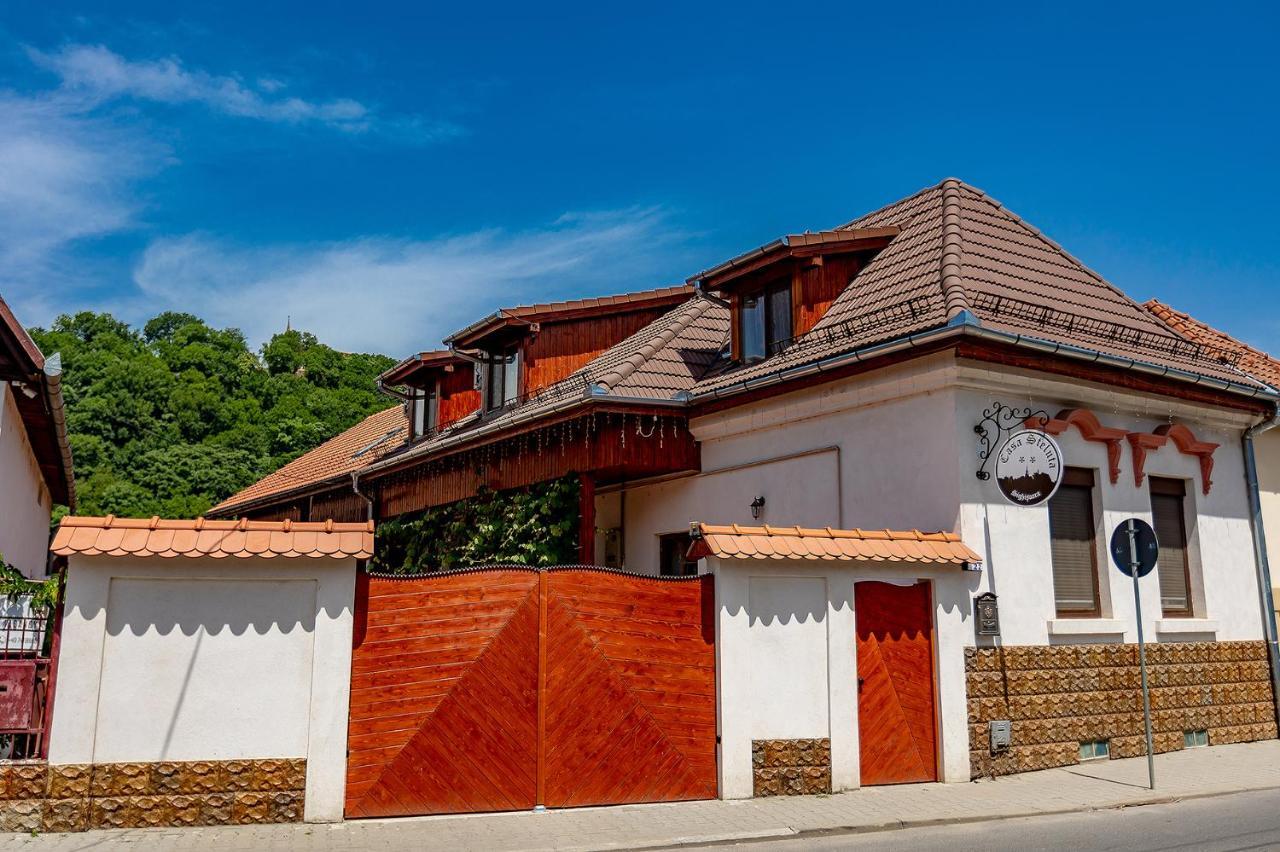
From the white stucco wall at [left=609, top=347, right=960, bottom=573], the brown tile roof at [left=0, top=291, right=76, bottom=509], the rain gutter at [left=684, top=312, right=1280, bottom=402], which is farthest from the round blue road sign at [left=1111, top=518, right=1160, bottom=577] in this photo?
the brown tile roof at [left=0, top=291, right=76, bottom=509]

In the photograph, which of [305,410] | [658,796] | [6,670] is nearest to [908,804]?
[658,796]

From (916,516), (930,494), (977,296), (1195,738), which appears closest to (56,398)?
(916,516)

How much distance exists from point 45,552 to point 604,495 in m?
16.4

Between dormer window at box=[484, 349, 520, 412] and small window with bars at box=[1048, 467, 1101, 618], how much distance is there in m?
9.13

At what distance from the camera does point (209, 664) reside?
336 inches

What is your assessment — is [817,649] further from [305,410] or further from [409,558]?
[305,410]

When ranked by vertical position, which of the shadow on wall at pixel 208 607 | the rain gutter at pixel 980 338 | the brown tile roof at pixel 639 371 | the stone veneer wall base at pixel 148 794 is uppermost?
the brown tile roof at pixel 639 371

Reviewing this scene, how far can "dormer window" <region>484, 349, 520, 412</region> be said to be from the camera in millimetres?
18141

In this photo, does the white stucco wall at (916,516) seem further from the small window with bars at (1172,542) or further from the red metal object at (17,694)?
the red metal object at (17,694)

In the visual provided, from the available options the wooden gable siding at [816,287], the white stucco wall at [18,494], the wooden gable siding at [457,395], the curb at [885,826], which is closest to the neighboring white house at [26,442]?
the white stucco wall at [18,494]

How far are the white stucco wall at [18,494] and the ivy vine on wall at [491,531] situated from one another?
6.10 meters

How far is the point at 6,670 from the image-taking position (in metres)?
8.19

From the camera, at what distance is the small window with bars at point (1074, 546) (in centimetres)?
1204

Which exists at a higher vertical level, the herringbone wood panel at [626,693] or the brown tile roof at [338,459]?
the brown tile roof at [338,459]
